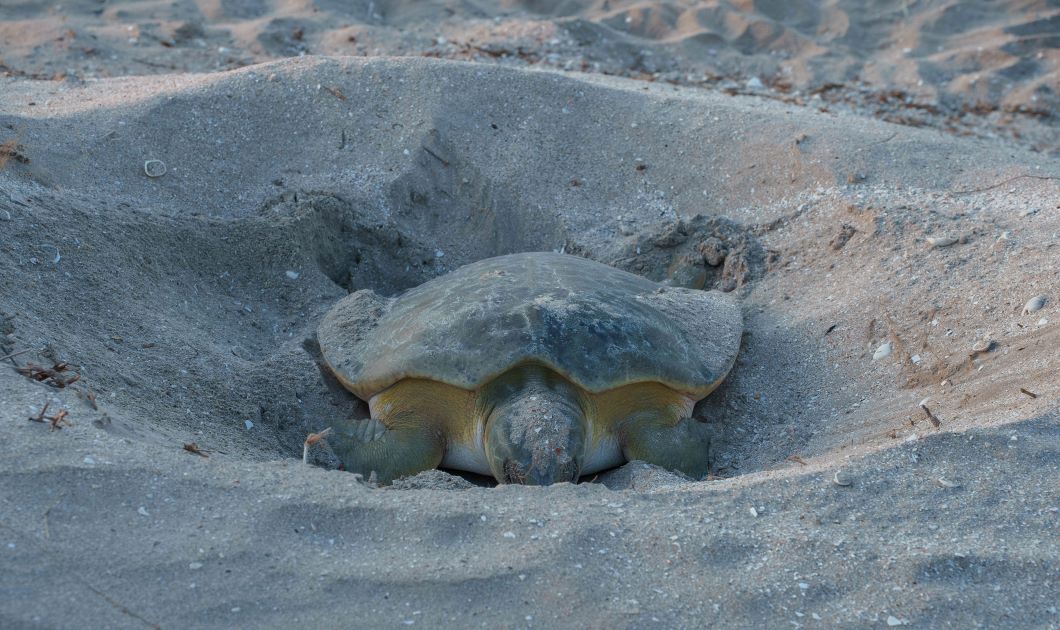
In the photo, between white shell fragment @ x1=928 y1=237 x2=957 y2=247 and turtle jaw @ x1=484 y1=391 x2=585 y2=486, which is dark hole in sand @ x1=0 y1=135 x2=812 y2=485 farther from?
white shell fragment @ x1=928 y1=237 x2=957 y2=247

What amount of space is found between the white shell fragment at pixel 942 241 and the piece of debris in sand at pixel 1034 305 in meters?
0.51

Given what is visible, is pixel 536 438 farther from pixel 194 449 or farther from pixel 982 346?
pixel 982 346

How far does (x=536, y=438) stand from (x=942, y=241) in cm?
180

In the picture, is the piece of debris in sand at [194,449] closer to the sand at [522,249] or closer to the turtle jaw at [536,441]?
the sand at [522,249]

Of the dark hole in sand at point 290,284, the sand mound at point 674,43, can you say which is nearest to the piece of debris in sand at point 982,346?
the dark hole in sand at point 290,284

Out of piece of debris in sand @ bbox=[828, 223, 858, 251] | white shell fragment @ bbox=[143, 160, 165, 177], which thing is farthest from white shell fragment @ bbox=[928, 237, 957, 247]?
white shell fragment @ bbox=[143, 160, 165, 177]

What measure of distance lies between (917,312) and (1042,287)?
383 millimetres

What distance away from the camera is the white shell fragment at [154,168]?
3935 millimetres

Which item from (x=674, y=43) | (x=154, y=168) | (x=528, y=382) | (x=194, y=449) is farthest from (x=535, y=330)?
(x=674, y=43)

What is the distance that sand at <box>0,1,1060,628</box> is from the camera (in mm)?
1862

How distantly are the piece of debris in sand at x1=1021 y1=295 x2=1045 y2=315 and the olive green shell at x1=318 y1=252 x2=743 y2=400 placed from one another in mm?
900

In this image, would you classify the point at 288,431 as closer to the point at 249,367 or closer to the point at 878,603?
the point at 249,367

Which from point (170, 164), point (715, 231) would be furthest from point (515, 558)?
point (170, 164)

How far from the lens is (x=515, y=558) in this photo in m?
1.92
